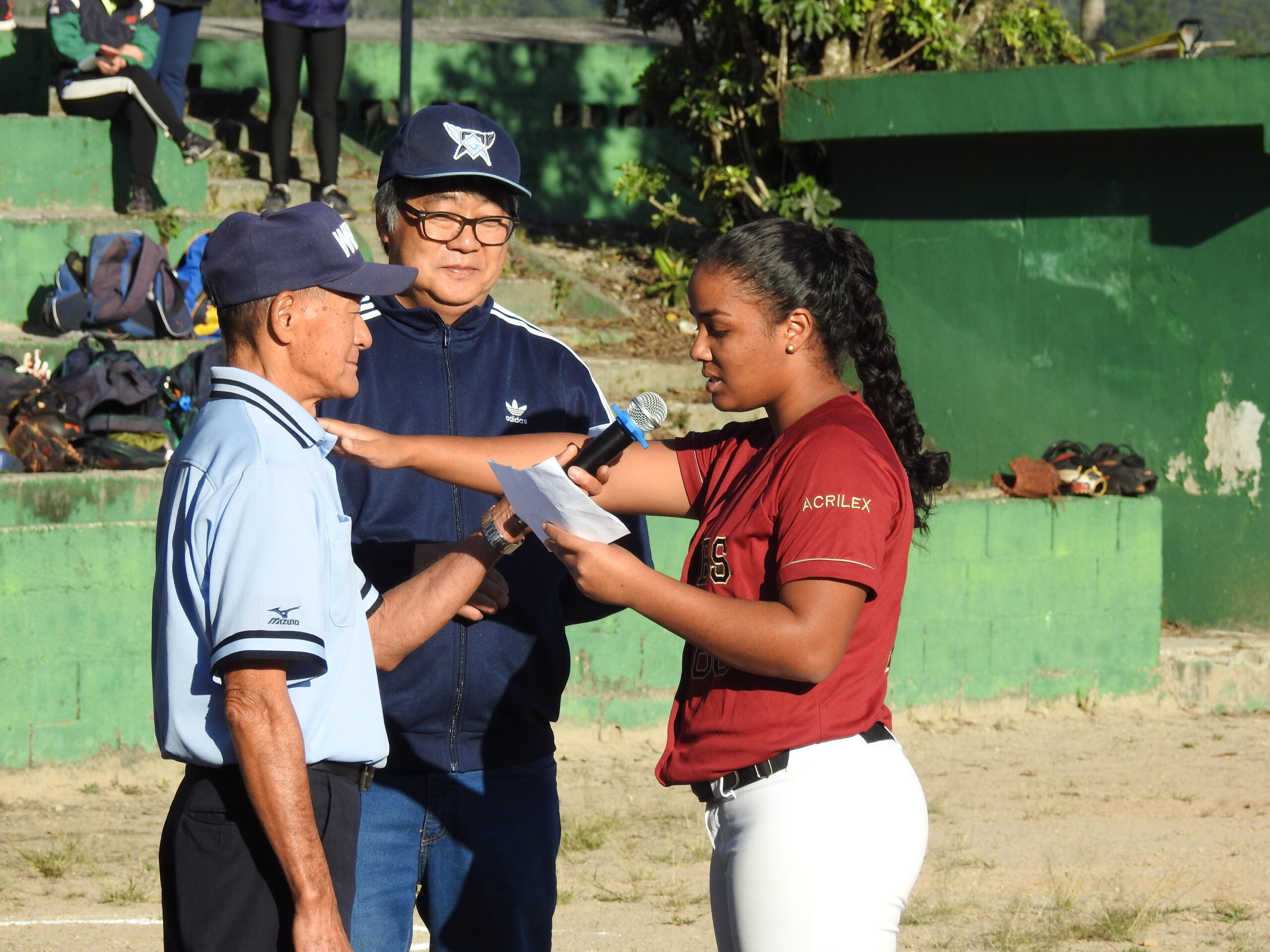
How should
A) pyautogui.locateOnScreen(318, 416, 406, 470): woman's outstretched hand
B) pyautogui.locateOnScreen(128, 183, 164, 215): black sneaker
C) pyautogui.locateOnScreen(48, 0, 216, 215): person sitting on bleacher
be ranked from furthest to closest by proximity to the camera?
pyautogui.locateOnScreen(128, 183, 164, 215): black sneaker, pyautogui.locateOnScreen(48, 0, 216, 215): person sitting on bleacher, pyautogui.locateOnScreen(318, 416, 406, 470): woman's outstretched hand

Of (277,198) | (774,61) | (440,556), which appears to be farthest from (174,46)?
(440,556)

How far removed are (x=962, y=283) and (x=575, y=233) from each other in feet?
13.4

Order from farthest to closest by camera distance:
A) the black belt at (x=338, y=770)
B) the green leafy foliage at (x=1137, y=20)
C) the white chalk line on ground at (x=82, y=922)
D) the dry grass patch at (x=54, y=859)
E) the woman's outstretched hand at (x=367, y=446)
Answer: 1. the green leafy foliage at (x=1137, y=20)
2. the dry grass patch at (x=54, y=859)
3. the white chalk line on ground at (x=82, y=922)
4. the woman's outstretched hand at (x=367, y=446)
5. the black belt at (x=338, y=770)

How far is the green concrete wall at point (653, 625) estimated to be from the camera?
21.8 feet

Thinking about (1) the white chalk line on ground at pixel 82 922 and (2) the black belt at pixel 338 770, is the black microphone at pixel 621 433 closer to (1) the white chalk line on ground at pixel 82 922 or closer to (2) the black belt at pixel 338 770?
(2) the black belt at pixel 338 770

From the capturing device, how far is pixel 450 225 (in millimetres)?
3430

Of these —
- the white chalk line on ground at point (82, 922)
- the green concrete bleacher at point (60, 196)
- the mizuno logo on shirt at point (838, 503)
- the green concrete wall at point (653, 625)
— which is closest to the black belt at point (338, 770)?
the mizuno logo on shirt at point (838, 503)

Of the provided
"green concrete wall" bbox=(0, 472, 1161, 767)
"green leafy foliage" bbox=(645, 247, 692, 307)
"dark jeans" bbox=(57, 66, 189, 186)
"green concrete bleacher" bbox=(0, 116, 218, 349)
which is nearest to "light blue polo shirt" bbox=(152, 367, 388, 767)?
"green concrete wall" bbox=(0, 472, 1161, 767)

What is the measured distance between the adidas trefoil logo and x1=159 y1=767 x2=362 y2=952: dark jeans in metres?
1.17

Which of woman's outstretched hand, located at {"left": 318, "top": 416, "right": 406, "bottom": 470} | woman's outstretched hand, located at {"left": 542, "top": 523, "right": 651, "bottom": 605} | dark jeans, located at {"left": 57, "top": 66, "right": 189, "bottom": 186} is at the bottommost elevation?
woman's outstretched hand, located at {"left": 542, "top": 523, "right": 651, "bottom": 605}

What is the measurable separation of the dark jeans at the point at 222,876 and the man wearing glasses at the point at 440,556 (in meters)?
0.64

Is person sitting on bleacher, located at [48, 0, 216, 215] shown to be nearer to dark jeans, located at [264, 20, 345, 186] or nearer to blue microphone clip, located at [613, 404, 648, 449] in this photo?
dark jeans, located at [264, 20, 345, 186]

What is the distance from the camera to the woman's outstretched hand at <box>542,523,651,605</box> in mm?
2736

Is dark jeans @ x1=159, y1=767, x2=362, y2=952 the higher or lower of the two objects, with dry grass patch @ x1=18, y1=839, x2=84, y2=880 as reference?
higher
